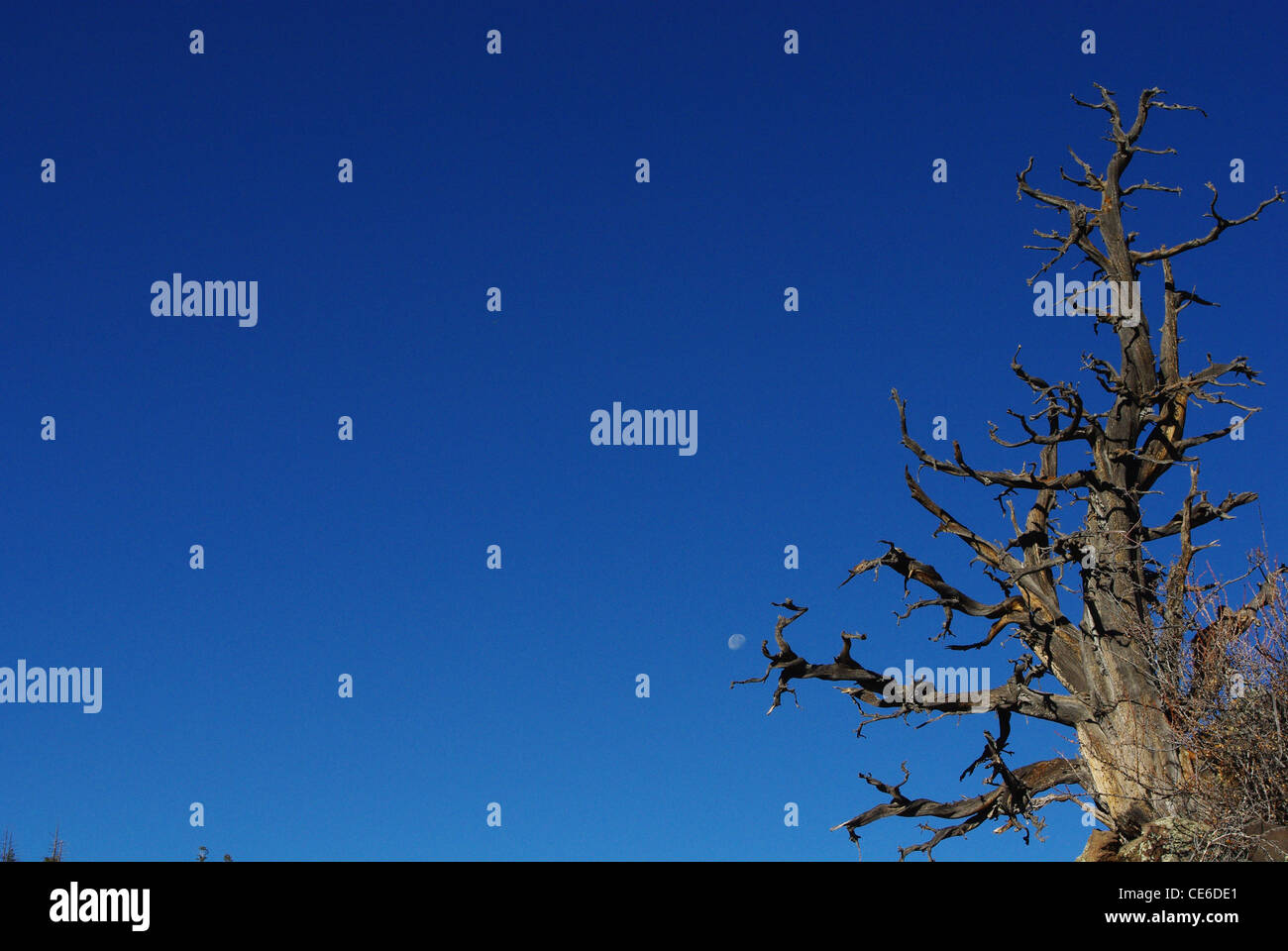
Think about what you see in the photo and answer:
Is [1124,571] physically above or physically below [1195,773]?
above

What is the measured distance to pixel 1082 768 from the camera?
824 inches

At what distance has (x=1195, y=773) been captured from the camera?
48.3 ft

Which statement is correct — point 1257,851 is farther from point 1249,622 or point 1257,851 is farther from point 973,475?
point 973,475

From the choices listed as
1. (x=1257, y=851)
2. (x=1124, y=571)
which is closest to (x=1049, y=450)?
(x=1124, y=571)

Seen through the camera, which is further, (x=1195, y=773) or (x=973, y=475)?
(x=973, y=475)
